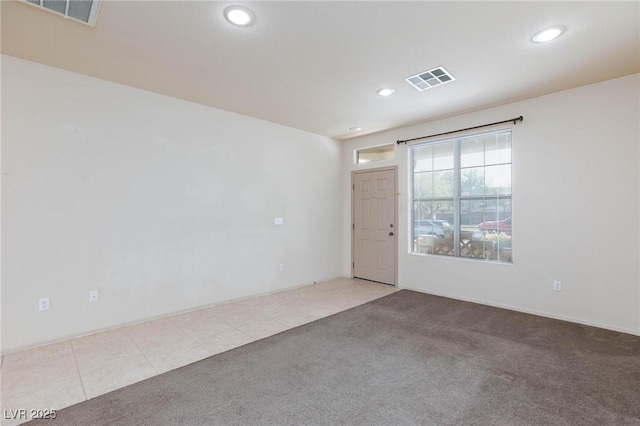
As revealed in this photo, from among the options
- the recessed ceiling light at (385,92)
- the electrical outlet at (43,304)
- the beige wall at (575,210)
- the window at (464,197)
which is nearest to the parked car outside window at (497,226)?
the window at (464,197)

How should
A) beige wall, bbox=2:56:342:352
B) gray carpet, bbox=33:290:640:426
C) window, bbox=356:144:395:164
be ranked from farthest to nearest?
window, bbox=356:144:395:164 → beige wall, bbox=2:56:342:352 → gray carpet, bbox=33:290:640:426

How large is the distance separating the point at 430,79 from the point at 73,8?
322cm

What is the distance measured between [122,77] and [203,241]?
83.6 inches

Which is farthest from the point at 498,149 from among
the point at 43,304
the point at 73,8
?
the point at 43,304

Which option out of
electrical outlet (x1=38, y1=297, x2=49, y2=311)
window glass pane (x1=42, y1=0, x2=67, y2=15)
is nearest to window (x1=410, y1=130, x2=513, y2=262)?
window glass pane (x1=42, y1=0, x2=67, y2=15)

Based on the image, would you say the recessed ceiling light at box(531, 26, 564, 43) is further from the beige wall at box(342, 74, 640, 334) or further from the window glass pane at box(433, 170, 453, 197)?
the window glass pane at box(433, 170, 453, 197)

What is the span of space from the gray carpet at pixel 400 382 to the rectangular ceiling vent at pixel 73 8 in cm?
280

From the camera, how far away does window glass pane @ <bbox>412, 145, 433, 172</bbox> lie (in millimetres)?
4988

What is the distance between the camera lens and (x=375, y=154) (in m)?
5.80

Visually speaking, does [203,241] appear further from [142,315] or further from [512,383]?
[512,383]

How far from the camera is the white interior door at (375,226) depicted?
5.41m

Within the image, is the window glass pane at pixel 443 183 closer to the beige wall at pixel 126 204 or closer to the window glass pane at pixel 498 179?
the window glass pane at pixel 498 179

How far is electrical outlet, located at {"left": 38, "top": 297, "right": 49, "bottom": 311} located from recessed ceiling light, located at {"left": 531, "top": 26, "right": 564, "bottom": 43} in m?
5.10

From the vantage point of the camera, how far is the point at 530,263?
395cm
